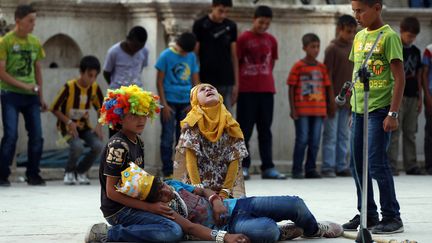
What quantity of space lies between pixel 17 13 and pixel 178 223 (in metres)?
5.45

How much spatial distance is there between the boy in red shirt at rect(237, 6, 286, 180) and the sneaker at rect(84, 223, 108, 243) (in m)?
6.15

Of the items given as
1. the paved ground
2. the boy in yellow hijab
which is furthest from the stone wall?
the boy in yellow hijab

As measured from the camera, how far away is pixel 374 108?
9.73 metres

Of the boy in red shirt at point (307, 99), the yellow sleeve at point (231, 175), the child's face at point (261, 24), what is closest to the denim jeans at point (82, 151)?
the child's face at point (261, 24)

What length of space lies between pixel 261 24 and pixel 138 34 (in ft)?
5.07

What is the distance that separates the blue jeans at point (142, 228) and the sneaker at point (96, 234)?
0.04 m

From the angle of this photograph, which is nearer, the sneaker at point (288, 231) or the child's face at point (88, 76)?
the sneaker at point (288, 231)

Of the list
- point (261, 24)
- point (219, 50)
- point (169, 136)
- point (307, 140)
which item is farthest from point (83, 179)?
point (307, 140)

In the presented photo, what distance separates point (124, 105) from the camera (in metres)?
9.12

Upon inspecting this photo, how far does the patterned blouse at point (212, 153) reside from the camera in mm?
9750

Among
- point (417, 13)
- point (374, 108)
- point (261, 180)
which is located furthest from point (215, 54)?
point (374, 108)

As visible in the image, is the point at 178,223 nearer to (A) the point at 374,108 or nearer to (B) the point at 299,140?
(A) the point at 374,108

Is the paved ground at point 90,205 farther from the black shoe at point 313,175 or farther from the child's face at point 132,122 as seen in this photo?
the child's face at point 132,122

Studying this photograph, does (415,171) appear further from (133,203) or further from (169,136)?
(133,203)
